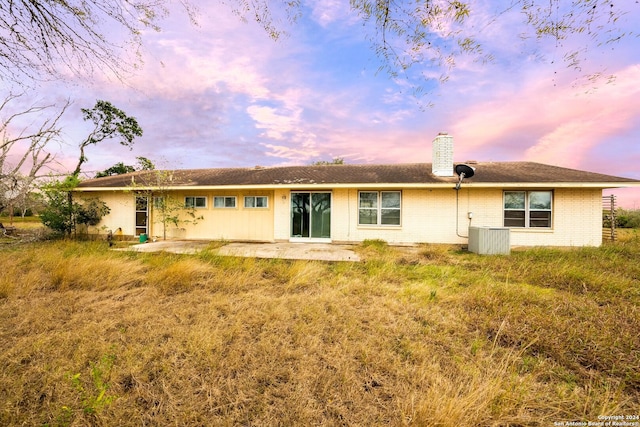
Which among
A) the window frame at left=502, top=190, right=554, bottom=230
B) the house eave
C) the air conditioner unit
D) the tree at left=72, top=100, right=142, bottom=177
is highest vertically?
the tree at left=72, top=100, right=142, bottom=177

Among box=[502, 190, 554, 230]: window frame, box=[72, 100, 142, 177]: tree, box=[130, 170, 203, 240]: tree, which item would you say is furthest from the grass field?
box=[72, 100, 142, 177]: tree

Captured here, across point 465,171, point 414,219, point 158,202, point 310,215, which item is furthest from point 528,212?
point 158,202

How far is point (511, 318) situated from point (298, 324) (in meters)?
3.35

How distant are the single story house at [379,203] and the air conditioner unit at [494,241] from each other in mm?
1303

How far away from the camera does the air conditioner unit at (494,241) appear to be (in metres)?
9.47

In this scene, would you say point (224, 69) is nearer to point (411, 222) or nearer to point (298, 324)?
point (298, 324)

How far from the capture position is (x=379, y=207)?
11.7 m

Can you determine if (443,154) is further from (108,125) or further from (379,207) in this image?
(108,125)

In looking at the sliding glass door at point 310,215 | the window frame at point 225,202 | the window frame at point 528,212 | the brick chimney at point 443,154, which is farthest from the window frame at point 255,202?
the window frame at point 528,212

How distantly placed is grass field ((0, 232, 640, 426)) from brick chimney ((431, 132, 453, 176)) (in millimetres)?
6821

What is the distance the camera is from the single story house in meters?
10.4

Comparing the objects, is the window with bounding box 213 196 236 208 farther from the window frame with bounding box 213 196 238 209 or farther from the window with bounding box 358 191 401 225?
the window with bounding box 358 191 401 225

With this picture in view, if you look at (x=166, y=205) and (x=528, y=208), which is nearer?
(x=528, y=208)

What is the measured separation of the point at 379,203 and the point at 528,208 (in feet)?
20.4
